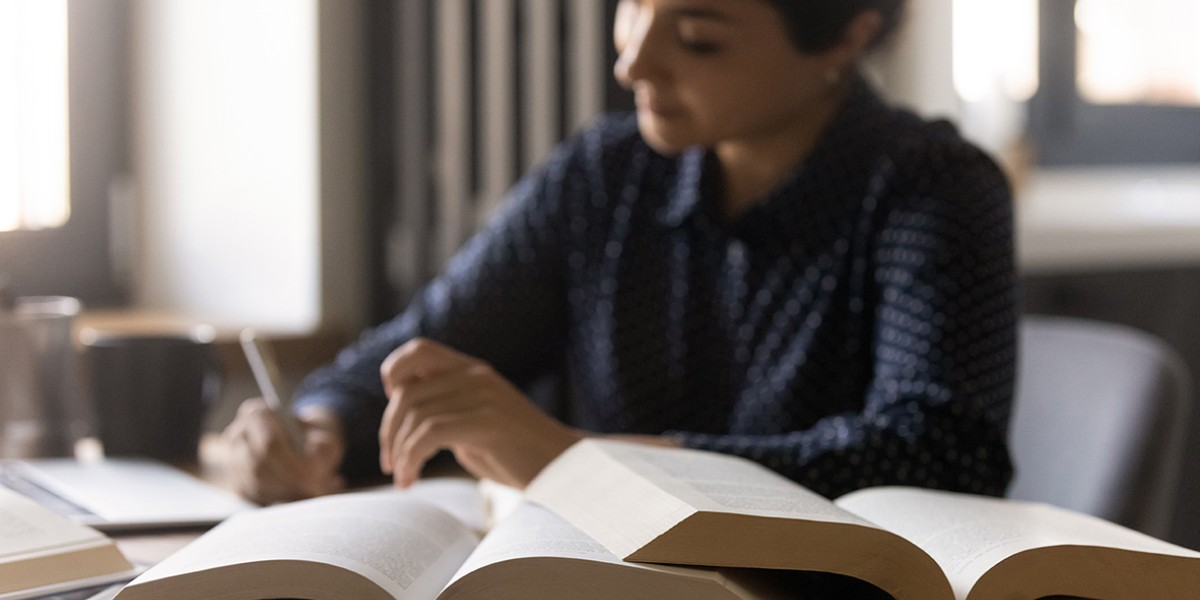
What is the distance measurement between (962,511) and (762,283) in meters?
0.50

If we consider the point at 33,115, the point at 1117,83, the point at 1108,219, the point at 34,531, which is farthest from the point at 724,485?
the point at 1117,83

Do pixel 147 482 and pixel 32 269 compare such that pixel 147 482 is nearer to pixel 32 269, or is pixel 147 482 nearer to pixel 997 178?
pixel 997 178

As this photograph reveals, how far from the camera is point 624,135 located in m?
1.30

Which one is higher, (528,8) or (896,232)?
(528,8)

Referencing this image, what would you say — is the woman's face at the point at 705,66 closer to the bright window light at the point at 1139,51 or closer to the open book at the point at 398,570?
the open book at the point at 398,570

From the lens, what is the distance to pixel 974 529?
65 centimetres

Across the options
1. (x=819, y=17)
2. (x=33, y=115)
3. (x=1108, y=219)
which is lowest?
(x=1108, y=219)

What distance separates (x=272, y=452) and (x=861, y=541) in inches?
19.6


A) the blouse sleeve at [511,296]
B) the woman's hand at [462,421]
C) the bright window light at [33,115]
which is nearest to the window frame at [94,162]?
the bright window light at [33,115]

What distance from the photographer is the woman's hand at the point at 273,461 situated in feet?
2.99

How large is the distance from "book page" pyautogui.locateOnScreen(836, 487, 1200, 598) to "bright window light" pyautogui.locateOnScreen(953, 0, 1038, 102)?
5.89 ft

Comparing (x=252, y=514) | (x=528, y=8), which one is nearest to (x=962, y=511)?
(x=252, y=514)

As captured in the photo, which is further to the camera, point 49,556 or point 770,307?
point 770,307

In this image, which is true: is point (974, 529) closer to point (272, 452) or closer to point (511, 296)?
point (272, 452)
